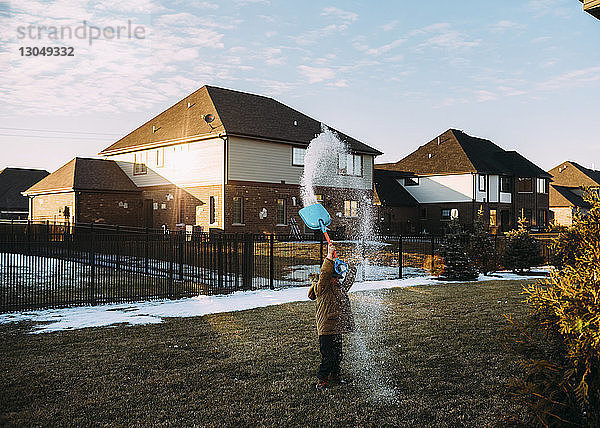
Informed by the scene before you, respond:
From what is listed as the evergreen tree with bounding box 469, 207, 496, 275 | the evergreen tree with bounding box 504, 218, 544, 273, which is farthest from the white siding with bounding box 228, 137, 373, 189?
the evergreen tree with bounding box 504, 218, 544, 273

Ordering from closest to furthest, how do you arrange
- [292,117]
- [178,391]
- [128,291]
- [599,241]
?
1. [599,241]
2. [178,391]
3. [128,291]
4. [292,117]

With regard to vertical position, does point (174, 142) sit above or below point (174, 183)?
above

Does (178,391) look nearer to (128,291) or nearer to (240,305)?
(240,305)

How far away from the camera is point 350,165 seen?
36.5 m

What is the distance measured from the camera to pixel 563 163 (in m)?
70.6

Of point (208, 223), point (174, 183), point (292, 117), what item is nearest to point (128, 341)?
point (208, 223)

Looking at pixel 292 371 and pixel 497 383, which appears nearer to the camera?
pixel 497 383

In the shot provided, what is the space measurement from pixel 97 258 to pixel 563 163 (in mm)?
69888

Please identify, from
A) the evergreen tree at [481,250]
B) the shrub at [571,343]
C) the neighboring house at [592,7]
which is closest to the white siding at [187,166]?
the evergreen tree at [481,250]

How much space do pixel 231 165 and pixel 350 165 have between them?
10150mm

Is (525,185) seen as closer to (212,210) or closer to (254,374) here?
(212,210)

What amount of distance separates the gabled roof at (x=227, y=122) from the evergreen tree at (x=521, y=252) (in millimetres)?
15379

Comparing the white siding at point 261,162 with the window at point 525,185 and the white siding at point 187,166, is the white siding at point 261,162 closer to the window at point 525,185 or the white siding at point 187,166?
the white siding at point 187,166

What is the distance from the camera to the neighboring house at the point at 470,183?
4556 cm
